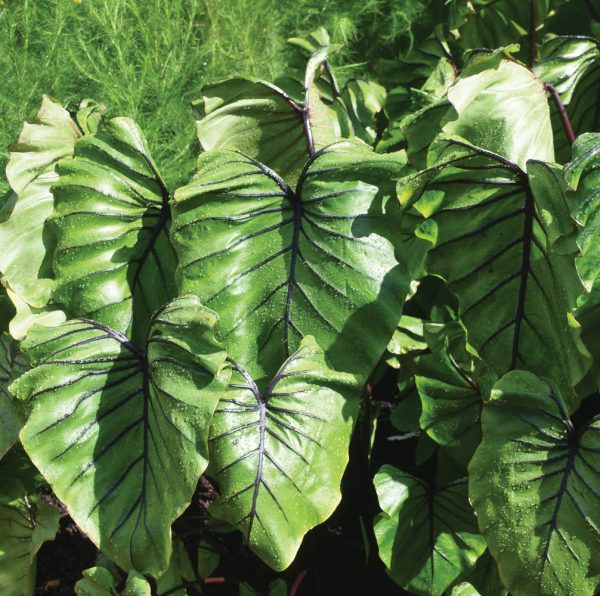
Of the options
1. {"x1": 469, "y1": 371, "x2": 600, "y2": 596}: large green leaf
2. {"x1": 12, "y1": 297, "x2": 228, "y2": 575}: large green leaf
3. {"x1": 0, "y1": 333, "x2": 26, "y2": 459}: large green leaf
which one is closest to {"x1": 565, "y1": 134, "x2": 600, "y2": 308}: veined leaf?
{"x1": 469, "y1": 371, "x2": 600, "y2": 596}: large green leaf

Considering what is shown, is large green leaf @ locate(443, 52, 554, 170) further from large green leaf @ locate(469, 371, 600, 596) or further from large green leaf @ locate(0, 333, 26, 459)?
large green leaf @ locate(0, 333, 26, 459)

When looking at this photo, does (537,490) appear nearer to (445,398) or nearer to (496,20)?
(445,398)

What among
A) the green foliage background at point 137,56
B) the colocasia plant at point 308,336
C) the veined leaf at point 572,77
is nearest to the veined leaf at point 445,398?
the colocasia plant at point 308,336

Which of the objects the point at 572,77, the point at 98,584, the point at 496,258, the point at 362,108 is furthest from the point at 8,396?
the point at 572,77

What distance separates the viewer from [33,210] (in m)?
1.33

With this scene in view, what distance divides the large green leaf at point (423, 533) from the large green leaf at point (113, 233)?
1.58 ft

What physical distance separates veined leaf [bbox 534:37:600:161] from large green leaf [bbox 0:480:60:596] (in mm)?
1197

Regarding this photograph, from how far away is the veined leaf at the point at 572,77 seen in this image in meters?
1.49

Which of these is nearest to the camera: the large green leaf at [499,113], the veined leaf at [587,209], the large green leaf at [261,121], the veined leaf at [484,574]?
the veined leaf at [587,209]

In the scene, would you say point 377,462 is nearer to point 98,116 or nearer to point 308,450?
point 308,450

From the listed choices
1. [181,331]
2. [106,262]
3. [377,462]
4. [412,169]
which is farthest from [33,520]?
[412,169]

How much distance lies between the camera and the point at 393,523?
3.85 ft

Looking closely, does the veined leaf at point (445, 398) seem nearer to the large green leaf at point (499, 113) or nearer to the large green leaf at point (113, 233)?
the large green leaf at point (499, 113)

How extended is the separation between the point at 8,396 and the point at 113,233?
359 mm
